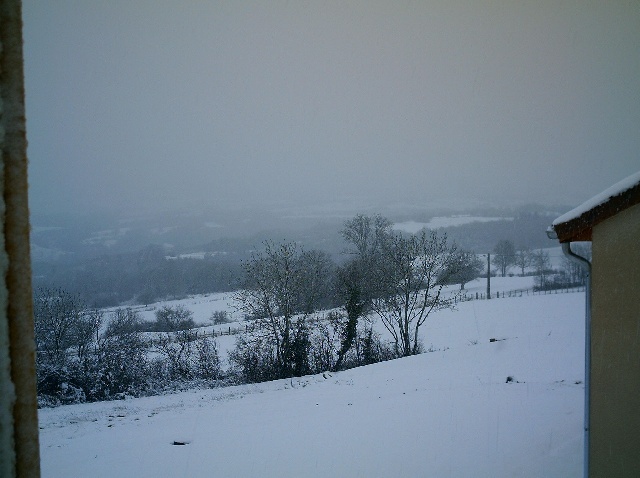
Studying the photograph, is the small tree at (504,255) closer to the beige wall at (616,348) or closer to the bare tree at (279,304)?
the bare tree at (279,304)

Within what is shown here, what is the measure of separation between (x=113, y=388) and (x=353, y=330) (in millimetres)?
9743

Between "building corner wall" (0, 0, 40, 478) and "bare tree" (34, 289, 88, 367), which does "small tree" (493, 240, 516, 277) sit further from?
"building corner wall" (0, 0, 40, 478)

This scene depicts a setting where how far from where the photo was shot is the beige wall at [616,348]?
10.0 ft

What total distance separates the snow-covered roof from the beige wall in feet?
0.30

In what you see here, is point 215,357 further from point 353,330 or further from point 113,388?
point 353,330

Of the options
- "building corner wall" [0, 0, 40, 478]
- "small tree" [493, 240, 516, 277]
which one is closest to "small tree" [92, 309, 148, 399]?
"building corner wall" [0, 0, 40, 478]

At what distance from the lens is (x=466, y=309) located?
25672mm

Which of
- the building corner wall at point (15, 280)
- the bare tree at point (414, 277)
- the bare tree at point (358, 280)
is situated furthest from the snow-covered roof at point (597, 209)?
the bare tree at point (414, 277)

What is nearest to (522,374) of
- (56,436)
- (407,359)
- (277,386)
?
(407,359)

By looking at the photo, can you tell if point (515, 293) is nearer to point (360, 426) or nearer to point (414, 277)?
point (414, 277)

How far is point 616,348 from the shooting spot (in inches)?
125

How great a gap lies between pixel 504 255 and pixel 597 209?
27657mm

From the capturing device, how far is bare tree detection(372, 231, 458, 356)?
2009cm

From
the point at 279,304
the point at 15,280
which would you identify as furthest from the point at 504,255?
the point at 15,280
